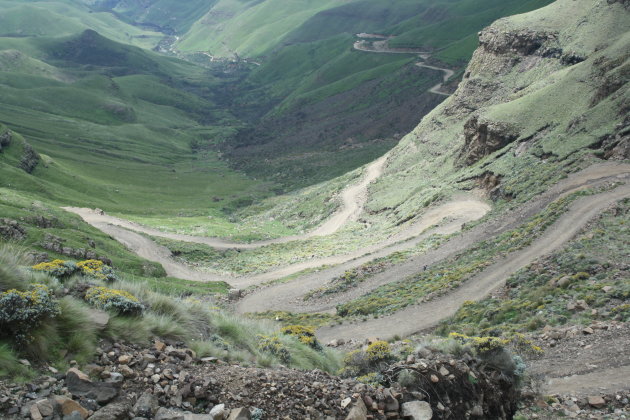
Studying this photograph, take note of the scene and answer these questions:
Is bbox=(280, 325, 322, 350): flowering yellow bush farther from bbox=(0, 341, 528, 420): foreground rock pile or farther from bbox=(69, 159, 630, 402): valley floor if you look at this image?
bbox=(69, 159, 630, 402): valley floor

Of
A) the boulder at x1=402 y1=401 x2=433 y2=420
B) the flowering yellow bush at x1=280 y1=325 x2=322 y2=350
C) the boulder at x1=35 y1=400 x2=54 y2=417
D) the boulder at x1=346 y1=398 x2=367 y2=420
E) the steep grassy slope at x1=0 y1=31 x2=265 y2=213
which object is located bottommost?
the steep grassy slope at x1=0 y1=31 x2=265 y2=213

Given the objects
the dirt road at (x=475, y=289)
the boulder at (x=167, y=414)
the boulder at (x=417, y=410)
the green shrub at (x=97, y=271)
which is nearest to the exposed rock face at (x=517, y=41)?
the dirt road at (x=475, y=289)

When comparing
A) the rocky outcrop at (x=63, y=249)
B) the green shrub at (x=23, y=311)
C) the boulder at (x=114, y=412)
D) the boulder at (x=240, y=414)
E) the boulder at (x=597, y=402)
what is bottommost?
the rocky outcrop at (x=63, y=249)

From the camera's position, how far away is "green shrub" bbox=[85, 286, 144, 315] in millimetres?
10867

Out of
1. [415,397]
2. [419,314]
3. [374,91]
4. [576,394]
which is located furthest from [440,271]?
[374,91]

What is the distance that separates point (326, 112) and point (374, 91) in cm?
2012

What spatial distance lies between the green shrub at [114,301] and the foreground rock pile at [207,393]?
131 cm

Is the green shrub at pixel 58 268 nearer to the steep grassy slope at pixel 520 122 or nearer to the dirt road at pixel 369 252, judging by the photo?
the dirt road at pixel 369 252

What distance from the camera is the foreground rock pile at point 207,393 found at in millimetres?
7660

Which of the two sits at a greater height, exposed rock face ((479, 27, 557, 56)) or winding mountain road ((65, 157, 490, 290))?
exposed rock face ((479, 27, 557, 56))

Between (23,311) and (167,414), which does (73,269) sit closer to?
(23,311)

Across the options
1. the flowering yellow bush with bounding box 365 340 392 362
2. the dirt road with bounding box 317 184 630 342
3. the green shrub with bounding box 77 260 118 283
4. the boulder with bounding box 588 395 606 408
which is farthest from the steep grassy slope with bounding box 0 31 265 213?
the boulder with bounding box 588 395 606 408

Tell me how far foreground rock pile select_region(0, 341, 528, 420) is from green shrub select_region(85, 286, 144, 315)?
1311 mm

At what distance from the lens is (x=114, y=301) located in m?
A: 11.0
